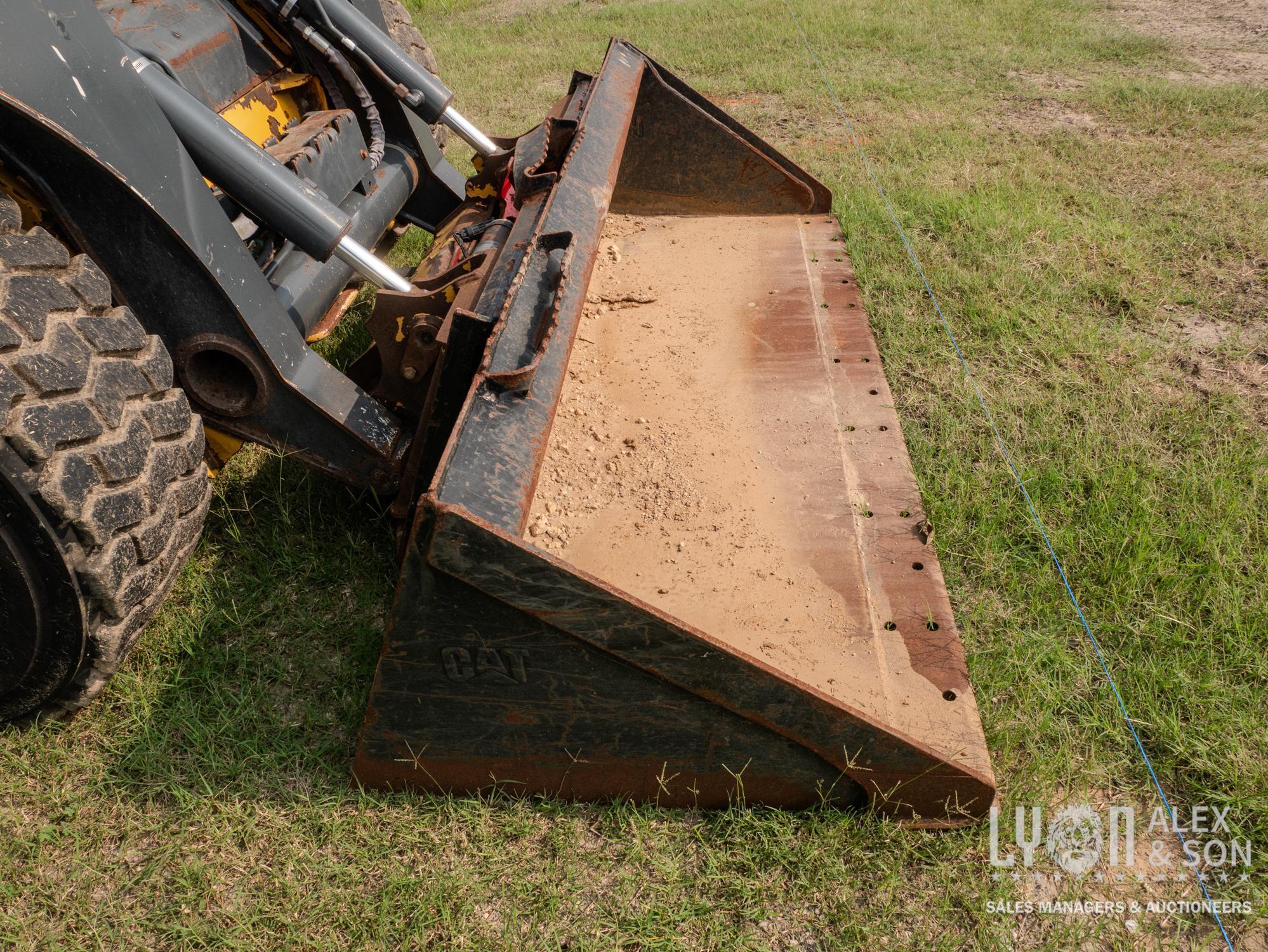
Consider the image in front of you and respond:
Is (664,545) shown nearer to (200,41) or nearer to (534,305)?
(534,305)

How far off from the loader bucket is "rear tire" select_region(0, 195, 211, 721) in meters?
0.57

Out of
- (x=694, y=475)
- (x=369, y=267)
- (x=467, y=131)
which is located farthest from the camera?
(x=467, y=131)

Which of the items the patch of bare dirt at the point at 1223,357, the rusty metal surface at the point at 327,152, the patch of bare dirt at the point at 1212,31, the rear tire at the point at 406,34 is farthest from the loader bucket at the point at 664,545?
the patch of bare dirt at the point at 1212,31

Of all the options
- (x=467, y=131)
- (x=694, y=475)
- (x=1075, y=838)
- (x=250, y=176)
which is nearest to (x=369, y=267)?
(x=250, y=176)

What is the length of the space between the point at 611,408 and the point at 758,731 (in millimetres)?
1211

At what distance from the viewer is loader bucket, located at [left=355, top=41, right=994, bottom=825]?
1519 millimetres

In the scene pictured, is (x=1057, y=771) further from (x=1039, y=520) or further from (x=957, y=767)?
(x=1039, y=520)

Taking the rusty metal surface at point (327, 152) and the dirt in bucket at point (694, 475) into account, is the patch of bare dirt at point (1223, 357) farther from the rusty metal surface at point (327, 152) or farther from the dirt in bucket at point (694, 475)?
→ the rusty metal surface at point (327, 152)

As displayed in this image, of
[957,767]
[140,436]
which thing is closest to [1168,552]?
[957,767]

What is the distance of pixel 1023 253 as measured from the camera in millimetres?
3783

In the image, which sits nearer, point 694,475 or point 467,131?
point 694,475

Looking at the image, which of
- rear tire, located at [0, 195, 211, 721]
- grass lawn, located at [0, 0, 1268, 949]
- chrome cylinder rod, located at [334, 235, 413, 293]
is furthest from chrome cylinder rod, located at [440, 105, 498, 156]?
rear tire, located at [0, 195, 211, 721]

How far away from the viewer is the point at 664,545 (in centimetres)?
219

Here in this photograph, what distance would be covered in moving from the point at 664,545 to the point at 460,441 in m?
0.80
